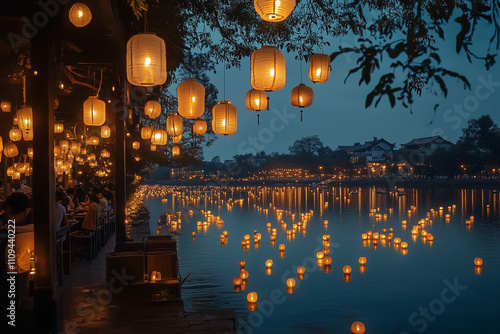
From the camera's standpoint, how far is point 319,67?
6293mm

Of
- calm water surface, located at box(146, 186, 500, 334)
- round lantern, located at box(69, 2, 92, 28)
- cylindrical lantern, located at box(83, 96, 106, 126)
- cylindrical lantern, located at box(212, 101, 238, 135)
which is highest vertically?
round lantern, located at box(69, 2, 92, 28)

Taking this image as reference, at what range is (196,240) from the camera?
1706 cm

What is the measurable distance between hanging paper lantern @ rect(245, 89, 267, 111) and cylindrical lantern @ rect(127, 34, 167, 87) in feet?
8.17

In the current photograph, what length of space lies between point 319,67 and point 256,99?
1.27m

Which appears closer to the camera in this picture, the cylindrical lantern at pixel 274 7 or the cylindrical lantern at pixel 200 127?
the cylindrical lantern at pixel 274 7

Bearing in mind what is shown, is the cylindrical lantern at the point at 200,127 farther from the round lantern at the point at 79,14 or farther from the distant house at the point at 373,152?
the distant house at the point at 373,152

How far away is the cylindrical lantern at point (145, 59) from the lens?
187 inches

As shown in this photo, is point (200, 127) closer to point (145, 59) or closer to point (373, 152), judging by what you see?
point (145, 59)

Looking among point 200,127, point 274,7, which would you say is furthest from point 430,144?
point 274,7

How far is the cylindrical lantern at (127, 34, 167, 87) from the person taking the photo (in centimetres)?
476

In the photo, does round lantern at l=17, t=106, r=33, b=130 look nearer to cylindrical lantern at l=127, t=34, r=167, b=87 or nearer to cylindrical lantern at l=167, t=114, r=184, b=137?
cylindrical lantern at l=167, t=114, r=184, b=137

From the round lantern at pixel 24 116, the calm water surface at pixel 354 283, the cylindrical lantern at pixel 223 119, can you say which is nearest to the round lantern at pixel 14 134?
the round lantern at pixel 24 116

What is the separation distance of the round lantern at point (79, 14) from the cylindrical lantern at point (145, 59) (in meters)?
0.53

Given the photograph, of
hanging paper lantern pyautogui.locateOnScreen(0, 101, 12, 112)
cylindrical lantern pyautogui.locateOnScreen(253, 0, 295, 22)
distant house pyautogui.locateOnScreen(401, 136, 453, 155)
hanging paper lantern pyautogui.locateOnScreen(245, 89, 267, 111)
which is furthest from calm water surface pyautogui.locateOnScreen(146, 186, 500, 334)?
distant house pyautogui.locateOnScreen(401, 136, 453, 155)
